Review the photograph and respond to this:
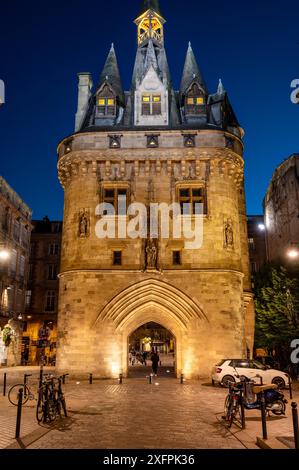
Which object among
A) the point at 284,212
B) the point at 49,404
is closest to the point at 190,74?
the point at 284,212

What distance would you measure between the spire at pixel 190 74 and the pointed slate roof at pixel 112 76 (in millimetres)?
3726

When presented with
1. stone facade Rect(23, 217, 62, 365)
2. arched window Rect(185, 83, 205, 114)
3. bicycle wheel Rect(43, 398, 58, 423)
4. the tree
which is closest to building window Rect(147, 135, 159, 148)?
arched window Rect(185, 83, 205, 114)

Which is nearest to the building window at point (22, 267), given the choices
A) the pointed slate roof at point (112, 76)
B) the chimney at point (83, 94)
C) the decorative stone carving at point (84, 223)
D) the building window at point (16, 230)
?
the building window at point (16, 230)

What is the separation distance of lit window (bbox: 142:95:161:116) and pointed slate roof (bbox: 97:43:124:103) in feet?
6.07

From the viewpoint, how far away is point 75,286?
20.5 meters

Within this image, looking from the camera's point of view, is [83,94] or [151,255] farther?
[83,94]

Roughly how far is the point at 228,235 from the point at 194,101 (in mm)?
8144

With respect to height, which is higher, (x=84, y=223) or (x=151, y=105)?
(x=151, y=105)

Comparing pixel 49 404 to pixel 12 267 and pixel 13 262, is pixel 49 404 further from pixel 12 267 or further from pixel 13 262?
pixel 13 262

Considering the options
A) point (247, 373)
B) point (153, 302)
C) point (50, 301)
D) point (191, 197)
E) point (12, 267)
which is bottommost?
point (247, 373)

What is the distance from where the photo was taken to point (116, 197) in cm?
2161

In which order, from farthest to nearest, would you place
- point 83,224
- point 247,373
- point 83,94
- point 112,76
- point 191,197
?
point 83,94 → point 112,76 → point 191,197 → point 83,224 → point 247,373

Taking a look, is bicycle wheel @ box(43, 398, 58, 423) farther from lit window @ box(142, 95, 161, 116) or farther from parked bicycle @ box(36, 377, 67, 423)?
lit window @ box(142, 95, 161, 116)

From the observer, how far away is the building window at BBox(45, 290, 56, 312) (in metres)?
43.9
